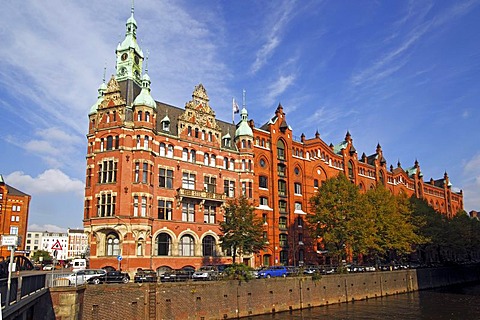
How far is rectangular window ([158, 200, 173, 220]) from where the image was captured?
59.1 meters

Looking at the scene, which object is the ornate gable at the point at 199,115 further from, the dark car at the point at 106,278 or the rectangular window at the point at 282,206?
the dark car at the point at 106,278

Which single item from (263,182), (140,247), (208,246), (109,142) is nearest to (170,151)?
(109,142)

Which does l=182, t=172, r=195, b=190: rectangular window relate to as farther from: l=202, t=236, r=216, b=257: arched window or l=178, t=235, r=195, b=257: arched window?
l=202, t=236, r=216, b=257: arched window

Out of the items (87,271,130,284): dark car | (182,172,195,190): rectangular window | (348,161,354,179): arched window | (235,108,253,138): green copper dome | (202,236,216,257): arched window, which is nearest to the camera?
(87,271,130,284): dark car

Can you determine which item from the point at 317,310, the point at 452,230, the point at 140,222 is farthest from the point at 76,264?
the point at 452,230

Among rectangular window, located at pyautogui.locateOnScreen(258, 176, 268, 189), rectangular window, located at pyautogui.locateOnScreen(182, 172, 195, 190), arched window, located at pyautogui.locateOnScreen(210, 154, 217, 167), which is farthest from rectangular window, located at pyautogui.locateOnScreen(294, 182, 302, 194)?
rectangular window, located at pyautogui.locateOnScreen(182, 172, 195, 190)

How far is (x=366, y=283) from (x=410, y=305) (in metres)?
9.45

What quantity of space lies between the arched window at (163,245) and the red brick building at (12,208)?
201 ft

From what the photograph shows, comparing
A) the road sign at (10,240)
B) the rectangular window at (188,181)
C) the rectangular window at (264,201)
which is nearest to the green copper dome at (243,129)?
the rectangular window at (264,201)

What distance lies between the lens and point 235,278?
44750 mm

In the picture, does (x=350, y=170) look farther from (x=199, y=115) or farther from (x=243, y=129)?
(x=199, y=115)

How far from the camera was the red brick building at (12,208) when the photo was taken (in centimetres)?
10369

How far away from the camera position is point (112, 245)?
55.5 metres

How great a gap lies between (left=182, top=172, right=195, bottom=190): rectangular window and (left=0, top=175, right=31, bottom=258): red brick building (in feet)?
199
